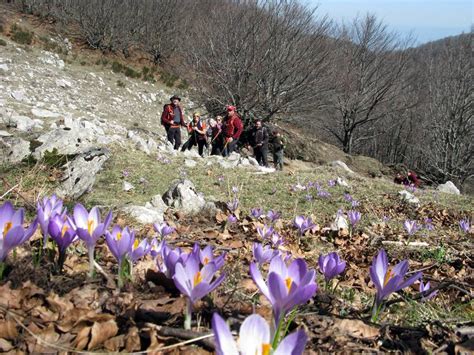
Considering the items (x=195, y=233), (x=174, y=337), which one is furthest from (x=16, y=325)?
(x=195, y=233)

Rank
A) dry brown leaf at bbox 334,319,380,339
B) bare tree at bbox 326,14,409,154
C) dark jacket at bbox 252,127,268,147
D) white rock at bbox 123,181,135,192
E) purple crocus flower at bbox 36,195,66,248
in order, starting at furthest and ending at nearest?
bare tree at bbox 326,14,409,154, dark jacket at bbox 252,127,268,147, white rock at bbox 123,181,135,192, purple crocus flower at bbox 36,195,66,248, dry brown leaf at bbox 334,319,380,339

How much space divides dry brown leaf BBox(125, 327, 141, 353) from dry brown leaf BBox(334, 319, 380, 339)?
65 centimetres

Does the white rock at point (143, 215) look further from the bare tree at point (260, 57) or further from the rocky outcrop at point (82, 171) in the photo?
the bare tree at point (260, 57)

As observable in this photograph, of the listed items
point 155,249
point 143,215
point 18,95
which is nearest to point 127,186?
point 143,215

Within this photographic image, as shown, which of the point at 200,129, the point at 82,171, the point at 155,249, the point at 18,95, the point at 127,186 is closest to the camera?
the point at 155,249

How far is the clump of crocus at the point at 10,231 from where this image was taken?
47.6 inches

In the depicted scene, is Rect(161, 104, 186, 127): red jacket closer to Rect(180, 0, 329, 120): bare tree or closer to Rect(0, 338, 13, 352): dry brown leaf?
Rect(180, 0, 329, 120): bare tree

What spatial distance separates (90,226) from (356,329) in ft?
3.16

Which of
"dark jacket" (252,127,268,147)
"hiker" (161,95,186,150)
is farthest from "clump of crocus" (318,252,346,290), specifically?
"dark jacket" (252,127,268,147)

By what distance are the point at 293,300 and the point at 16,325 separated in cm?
73

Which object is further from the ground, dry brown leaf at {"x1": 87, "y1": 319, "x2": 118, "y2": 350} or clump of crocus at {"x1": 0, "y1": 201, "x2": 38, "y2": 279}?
clump of crocus at {"x1": 0, "y1": 201, "x2": 38, "y2": 279}

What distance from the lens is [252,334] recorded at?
2.73 ft

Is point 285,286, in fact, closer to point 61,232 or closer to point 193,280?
point 193,280

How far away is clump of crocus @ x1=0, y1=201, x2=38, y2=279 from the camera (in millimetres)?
1210
